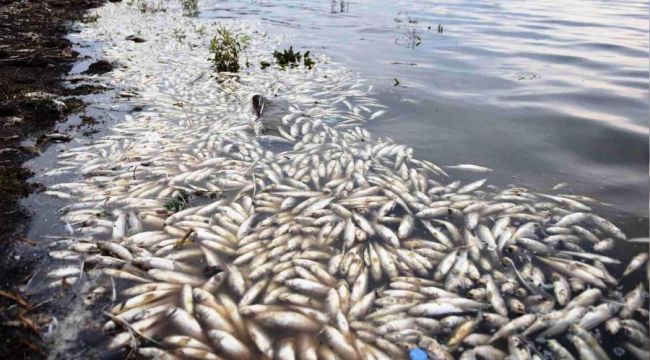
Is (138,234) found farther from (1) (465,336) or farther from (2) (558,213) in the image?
(2) (558,213)

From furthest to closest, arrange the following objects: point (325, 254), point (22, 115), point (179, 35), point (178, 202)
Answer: point (179, 35)
point (22, 115)
point (178, 202)
point (325, 254)

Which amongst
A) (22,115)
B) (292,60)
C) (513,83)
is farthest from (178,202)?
(513,83)

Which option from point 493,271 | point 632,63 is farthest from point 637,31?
point 493,271

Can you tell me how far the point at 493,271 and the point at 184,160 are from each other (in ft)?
17.9

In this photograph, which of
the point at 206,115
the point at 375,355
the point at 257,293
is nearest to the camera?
the point at 375,355

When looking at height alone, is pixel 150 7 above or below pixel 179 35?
above

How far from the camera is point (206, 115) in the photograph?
9.87 meters

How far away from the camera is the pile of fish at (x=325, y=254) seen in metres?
4.25

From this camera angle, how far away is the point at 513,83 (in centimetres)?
1166

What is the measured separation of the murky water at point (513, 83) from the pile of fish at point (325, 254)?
1.07 meters

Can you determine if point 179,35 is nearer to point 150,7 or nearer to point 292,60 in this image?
point 292,60

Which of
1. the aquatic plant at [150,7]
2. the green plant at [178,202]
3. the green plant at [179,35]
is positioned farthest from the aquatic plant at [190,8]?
the green plant at [178,202]

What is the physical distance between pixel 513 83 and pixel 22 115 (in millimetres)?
12063

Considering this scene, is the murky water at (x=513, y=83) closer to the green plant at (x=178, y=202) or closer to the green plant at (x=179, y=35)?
the green plant at (x=179, y=35)
